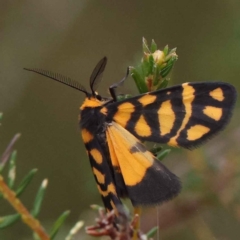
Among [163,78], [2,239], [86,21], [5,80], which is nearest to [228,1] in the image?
[86,21]

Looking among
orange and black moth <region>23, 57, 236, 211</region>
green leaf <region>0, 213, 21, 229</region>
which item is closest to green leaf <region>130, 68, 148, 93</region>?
orange and black moth <region>23, 57, 236, 211</region>

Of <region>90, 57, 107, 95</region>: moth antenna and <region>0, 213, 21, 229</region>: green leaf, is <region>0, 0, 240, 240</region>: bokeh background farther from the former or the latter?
<region>0, 213, 21, 229</region>: green leaf

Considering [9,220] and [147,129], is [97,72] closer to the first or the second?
[147,129]

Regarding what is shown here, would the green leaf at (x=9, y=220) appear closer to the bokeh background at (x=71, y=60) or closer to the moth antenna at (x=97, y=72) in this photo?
the moth antenna at (x=97, y=72)

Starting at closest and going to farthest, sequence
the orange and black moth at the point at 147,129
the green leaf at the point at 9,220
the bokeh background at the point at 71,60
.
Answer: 1. the green leaf at the point at 9,220
2. the orange and black moth at the point at 147,129
3. the bokeh background at the point at 71,60

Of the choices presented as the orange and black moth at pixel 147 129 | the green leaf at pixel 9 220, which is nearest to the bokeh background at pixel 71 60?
the orange and black moth at pixel 147 129

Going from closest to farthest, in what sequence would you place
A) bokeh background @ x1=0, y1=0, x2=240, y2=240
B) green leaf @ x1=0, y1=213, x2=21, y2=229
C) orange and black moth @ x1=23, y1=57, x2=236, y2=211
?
1. green leaf @ x1=0, y1=213, x2=21, y2=229
2. orange and black moth @ x1=23, y1=57, x2=236, y2=211
3. bokeh background @ x1=0, y1=0, x2=240, y2=240

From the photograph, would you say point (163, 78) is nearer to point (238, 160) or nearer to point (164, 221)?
point (238, 160)
